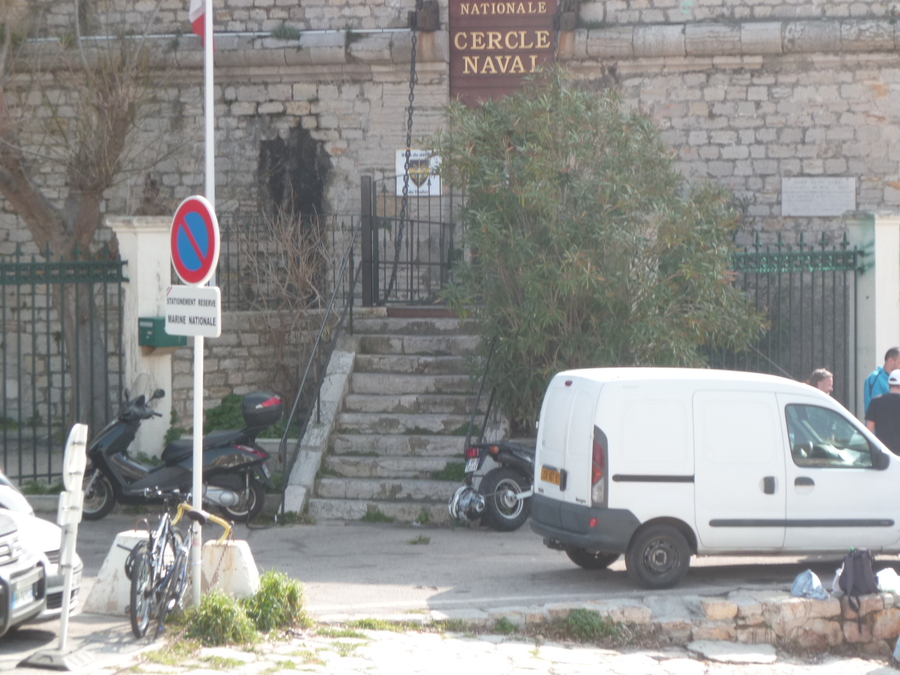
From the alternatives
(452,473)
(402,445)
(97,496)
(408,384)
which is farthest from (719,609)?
(97,496)

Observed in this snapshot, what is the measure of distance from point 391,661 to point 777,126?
35.6ft

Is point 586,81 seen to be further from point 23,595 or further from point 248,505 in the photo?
point 23,595

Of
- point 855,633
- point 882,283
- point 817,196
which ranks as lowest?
point 855,633

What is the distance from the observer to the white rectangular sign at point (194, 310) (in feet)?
19.0

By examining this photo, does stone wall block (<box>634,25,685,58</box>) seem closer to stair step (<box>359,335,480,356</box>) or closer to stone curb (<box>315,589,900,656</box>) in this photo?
stair step (<box>359,335,480,356</box>)

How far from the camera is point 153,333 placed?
9.86 m

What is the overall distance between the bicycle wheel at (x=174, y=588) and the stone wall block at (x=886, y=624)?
4.36 meters

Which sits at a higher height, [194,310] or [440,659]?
[194,310]

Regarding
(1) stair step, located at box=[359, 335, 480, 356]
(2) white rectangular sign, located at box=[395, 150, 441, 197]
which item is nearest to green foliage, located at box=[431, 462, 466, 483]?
(1) stair step, located at box=[359, 335, 480, 356]

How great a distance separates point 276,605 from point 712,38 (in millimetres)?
10653

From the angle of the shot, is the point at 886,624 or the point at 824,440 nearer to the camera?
the point at 886,624

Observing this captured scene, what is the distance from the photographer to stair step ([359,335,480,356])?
1101 cm

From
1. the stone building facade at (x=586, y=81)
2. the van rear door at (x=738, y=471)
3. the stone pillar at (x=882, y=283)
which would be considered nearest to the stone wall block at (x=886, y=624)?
the van rear door at (x=738, y=471)

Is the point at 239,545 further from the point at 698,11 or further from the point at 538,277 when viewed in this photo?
the point at 698,11
